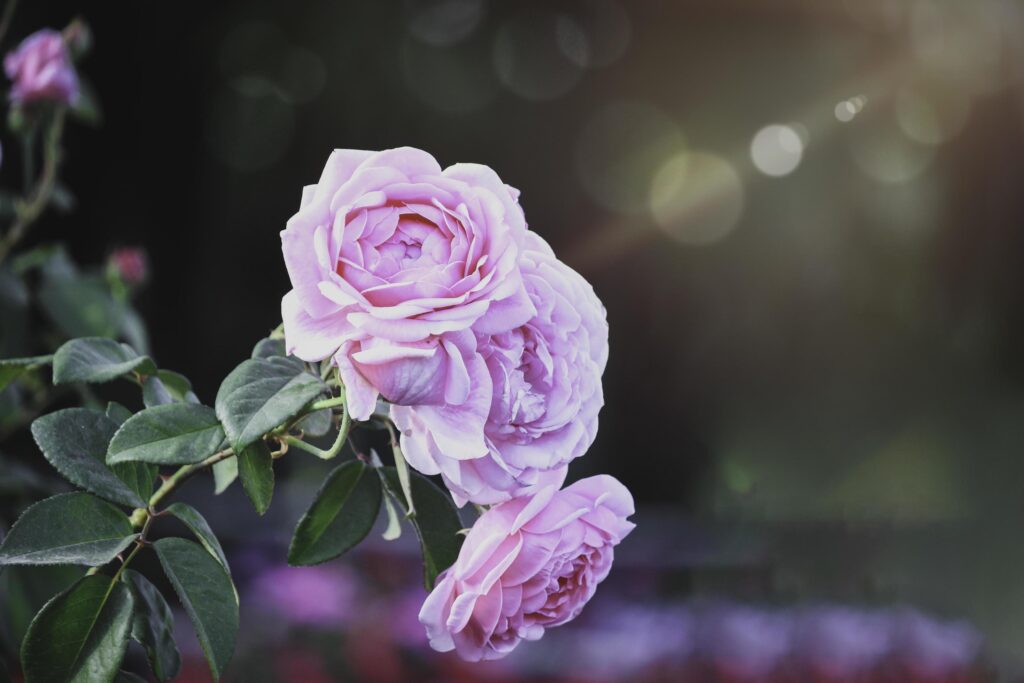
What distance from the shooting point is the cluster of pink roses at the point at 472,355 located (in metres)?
0.34

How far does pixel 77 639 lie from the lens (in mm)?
388

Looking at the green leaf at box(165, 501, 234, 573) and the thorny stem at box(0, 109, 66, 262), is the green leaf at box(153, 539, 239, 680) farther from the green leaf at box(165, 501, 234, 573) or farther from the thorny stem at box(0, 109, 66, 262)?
the thorny stem at box(0, 109, 66, 262)

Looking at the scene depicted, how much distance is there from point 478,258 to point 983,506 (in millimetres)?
2407

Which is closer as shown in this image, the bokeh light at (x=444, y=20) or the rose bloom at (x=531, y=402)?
the rose bloom at (x=531, y=402)

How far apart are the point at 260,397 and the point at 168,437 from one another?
0.13 ft

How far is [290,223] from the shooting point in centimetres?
35

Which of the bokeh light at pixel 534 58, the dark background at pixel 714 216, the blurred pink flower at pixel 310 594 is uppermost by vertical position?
the bokeh light at pixel 534 58

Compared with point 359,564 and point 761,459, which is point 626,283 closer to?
point 761,459

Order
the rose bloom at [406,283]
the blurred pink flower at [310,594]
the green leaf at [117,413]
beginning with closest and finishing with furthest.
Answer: the rose bloom at [406,283] → the green leaf at [117,413] → the blurred pink flower at [310,594]

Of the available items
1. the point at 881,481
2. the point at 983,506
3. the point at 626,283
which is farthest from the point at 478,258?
the point at 983,506

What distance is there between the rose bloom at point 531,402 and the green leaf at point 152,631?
143 mm

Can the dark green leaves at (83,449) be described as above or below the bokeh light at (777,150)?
below

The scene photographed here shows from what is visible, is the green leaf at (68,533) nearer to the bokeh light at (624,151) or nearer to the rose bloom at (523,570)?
the rose bloom at (523,570)

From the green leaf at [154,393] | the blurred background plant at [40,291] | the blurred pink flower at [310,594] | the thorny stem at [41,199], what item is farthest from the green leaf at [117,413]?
the blurred pink flower at [310,594]
